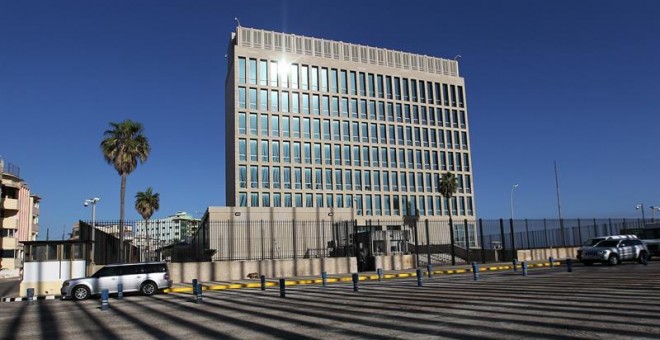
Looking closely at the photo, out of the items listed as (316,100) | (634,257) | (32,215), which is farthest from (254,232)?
(32,215)

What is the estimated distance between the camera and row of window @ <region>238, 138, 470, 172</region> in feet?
232

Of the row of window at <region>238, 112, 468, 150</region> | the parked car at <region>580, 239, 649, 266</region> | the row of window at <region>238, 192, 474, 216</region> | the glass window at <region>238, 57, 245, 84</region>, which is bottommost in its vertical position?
the parked car at <region>580, 239, 649, 266</region>

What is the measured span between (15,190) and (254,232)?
143ft

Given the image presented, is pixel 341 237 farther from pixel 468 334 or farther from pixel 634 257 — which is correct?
pixel 468 334

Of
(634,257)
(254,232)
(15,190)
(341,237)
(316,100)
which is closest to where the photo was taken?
(634,257)

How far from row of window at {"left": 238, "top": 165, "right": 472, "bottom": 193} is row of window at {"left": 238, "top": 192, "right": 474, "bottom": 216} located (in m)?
1.24

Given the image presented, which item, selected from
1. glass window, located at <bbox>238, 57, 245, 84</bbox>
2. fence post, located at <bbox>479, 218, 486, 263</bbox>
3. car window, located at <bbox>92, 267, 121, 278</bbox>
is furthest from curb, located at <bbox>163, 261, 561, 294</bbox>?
glass window, located at <bbox>238, 57, 245, 84</bbox>

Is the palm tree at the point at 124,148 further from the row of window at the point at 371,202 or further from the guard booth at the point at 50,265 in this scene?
the row of window at the point at 371,202

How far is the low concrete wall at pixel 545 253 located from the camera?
3778 cm

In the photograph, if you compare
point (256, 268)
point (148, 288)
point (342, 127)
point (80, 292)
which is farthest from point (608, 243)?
point (342, 127)

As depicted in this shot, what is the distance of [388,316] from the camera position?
11648 millimetres

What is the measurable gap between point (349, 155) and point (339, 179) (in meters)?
4.11

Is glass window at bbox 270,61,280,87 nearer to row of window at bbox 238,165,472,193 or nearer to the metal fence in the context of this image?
row of window at bbox 238,165,472,193

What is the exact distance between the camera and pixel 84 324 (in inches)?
498
